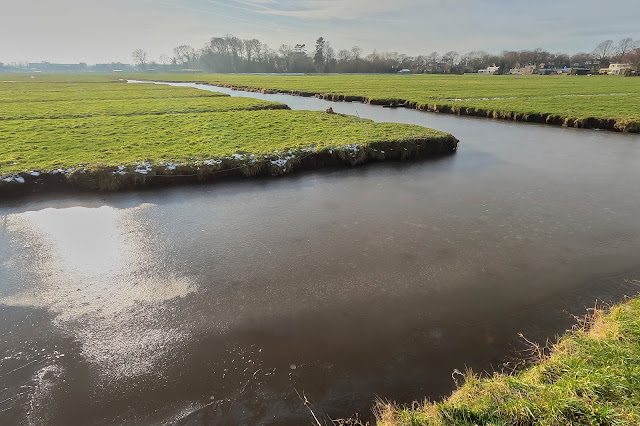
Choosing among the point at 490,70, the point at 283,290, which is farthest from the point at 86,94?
the point at 490,70

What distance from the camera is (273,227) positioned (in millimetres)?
10875

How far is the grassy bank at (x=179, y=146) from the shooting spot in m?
14.4

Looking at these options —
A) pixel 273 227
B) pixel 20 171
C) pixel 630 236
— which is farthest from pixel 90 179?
pixel 630 236

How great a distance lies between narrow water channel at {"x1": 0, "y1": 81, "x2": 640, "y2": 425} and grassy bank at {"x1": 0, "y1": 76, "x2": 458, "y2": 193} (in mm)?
1437

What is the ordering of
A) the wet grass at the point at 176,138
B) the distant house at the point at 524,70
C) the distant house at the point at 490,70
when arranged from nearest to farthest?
the wet grass at the point at 176,138 < the distant house at the point at 524,70 < the distant house at the point at 490,70

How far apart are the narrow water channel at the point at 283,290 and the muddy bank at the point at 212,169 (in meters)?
0.95

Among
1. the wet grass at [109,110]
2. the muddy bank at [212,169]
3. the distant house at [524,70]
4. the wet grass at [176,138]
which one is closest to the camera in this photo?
the muddy bank at [212,169]

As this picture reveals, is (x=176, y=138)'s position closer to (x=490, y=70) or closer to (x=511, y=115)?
(x=511, y=115)

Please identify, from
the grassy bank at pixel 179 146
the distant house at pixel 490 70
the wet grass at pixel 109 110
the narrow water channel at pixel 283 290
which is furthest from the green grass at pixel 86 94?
the distant house at pixel 490 70

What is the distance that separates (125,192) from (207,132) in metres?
9.67

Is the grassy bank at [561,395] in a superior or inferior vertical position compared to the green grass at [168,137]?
inferior

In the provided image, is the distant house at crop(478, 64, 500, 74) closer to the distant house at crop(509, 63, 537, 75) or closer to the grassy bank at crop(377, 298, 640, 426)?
the distant house at crop(509, 63, 537, 75)

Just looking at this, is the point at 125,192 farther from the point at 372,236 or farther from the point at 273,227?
the point at 372,236

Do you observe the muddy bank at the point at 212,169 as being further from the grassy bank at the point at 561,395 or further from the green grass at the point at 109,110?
the green grass at the point at 109,110
